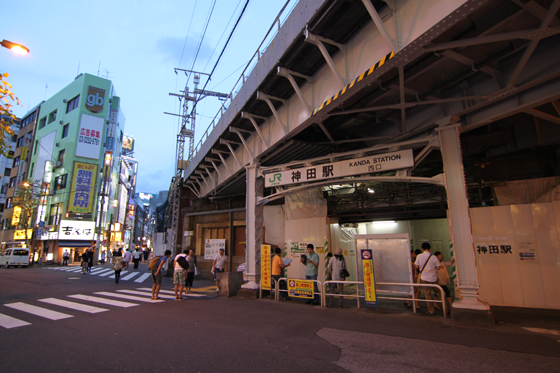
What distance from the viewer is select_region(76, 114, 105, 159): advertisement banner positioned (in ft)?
134

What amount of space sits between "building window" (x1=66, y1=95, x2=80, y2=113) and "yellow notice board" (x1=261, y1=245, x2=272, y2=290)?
4509 cm

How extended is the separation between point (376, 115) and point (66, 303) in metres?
11.9

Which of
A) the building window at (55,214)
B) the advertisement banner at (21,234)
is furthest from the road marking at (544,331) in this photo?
the advertisement banner at (21,234)

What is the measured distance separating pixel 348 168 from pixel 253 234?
485 cm

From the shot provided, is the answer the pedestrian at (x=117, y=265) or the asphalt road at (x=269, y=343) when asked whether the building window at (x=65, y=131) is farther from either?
the asphalt road at (x=269, y=343)

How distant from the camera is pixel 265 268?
36.4ft

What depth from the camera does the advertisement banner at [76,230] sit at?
3809 cm

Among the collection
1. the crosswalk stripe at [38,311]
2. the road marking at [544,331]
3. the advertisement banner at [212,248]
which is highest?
the advertisement banner at [212,248]

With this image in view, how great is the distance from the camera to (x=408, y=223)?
1662cm

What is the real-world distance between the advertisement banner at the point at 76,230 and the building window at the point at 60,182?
5401 millimetres

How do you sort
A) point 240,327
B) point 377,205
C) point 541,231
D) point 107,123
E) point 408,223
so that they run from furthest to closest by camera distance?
point 107,123 < point 408,223 < point 377,205 < point 541,231 < point 240,327

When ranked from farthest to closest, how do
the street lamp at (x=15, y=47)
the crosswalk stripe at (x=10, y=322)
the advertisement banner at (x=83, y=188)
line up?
the advertisement banner at (x=83, y=188), the street lamp at (x=15, y=47), the crosswalk stripe at (x=10, y=322)

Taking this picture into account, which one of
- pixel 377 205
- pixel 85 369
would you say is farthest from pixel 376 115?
pixel 85 369

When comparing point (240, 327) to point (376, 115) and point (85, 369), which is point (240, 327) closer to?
point (85, 369)
